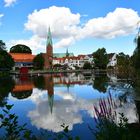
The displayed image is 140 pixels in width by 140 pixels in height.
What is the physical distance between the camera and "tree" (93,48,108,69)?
153000 millimetres

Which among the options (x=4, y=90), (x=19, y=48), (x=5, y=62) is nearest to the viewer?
(x=4, y=90)

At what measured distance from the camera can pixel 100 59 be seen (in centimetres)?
15350

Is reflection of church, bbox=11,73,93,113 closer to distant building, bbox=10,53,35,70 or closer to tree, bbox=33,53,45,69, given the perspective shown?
tree, bbox=33,53,45,69

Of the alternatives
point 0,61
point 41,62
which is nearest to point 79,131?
point 0,61

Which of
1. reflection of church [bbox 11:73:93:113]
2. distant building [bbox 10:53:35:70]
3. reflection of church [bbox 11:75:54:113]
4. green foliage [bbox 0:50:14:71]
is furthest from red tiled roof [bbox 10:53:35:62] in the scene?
reflection of church [bbox 11:75:54:113]

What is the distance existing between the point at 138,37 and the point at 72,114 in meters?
8.49

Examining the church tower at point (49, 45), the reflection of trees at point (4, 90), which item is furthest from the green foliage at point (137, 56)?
the church tower at point (49, 45)

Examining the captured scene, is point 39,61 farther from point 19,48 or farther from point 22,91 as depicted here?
point 22,91

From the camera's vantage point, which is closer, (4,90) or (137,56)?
(137,56)

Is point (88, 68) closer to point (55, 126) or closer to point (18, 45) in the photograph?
point (18, 45)

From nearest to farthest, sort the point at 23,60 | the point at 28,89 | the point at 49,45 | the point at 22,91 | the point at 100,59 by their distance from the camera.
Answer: the point at 22,91
the point at 28,89
the point at 100,59
the point at 23,60
the point at 49,45

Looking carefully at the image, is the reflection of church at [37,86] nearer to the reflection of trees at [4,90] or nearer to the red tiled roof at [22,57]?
the reflection of trees at [4,90]

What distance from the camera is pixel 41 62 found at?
478ft

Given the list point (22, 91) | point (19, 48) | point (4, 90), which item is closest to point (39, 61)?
point (19, 48)
